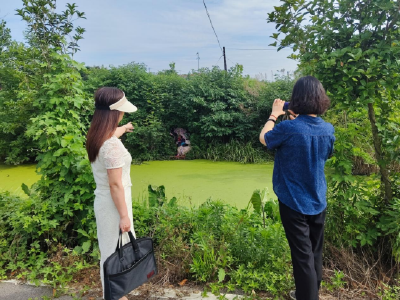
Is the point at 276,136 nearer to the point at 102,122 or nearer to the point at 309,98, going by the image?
the point at 309,98

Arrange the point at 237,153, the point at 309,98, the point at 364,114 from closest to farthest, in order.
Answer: the point at 309,98
the point at 364,114
the point at 237,153

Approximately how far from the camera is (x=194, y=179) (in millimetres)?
6195

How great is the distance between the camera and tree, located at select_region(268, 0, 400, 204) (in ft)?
7.23

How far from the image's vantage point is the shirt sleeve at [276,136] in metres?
1.74

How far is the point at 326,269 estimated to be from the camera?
7.84 ft

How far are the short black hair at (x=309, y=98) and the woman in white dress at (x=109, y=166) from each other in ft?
3.35

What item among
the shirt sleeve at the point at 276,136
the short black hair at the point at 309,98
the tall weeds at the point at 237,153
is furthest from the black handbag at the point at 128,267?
the tall weeds at the point at 237,153

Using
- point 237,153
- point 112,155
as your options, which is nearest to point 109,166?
point 112,155

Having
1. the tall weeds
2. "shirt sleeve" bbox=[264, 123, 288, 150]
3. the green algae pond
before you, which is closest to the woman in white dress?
"shirt sleeve" bbox=[264, 123, 288, 150]

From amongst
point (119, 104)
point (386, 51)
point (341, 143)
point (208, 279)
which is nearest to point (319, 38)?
point (386, 51)

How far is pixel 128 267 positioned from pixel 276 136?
3.89 ft

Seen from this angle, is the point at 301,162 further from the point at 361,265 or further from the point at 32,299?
the point at 32,299

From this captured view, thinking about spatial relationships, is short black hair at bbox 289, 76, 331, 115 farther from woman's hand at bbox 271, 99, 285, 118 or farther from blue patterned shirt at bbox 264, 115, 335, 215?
woman's hand at bbox 271, 99, 285, 118

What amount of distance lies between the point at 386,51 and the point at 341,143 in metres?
0.71
